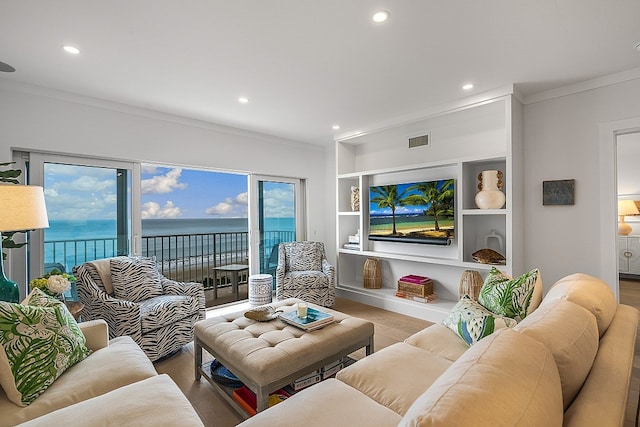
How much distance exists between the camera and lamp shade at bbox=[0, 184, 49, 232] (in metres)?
1.83

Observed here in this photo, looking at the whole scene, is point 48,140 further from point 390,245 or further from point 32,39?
point 390,245

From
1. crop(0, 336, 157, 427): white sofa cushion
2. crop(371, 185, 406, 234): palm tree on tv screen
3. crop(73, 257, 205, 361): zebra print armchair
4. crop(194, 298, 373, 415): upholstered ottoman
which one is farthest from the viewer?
crop(371, 185, 406, 234): palm tree on tv screen

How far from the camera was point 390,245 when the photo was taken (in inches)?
171

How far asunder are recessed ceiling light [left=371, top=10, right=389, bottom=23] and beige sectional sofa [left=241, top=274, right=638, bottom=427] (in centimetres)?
178

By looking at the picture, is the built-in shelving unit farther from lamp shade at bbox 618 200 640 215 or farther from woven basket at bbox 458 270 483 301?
lamp shade at bbox 618 200 640 215

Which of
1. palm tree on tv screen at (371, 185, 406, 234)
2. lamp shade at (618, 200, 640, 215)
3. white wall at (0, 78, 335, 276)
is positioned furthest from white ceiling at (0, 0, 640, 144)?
lamp shade at (618, 200, 640, 215)

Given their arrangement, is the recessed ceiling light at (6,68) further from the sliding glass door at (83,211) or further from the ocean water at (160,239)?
the ocean water at (160,239)

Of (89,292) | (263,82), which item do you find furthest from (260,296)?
(263,82)

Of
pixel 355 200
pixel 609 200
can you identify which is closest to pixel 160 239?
pixel 355 200

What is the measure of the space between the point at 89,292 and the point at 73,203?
3.96 feet

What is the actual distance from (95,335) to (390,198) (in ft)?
11.1

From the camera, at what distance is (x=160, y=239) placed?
5219 millimetres

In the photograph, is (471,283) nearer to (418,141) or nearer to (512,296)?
(512,296)

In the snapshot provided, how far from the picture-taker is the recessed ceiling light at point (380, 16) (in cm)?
183
